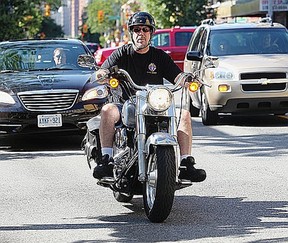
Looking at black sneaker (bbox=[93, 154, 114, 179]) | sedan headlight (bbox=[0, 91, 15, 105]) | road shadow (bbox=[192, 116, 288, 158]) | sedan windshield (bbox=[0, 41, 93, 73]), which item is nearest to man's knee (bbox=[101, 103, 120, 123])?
black sneaker (bbox=[93, 154, 114, 179])

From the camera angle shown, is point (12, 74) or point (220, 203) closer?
point (220, 203)

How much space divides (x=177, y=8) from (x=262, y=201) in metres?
53.8

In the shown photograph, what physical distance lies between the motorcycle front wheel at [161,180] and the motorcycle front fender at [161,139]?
1.5 inches

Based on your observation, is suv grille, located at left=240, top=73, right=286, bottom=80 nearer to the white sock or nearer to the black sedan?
the black sedan

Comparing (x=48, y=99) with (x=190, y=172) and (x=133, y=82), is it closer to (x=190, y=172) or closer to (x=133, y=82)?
(x=133, y=82)

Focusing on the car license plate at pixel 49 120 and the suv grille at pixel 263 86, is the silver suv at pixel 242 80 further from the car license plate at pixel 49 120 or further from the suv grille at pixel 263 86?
the car license plate at pixel 49 120

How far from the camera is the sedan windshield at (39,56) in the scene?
49.3ft

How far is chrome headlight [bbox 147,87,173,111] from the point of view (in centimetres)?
809

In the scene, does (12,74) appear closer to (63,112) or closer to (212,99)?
(63,112)

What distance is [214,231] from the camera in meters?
7.83

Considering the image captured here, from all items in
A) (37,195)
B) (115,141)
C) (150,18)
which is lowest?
(37,195)

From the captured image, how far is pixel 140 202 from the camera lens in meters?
9.45

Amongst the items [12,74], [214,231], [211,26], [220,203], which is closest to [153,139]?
[214,231]

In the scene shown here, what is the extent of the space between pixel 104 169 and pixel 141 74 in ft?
3.20
